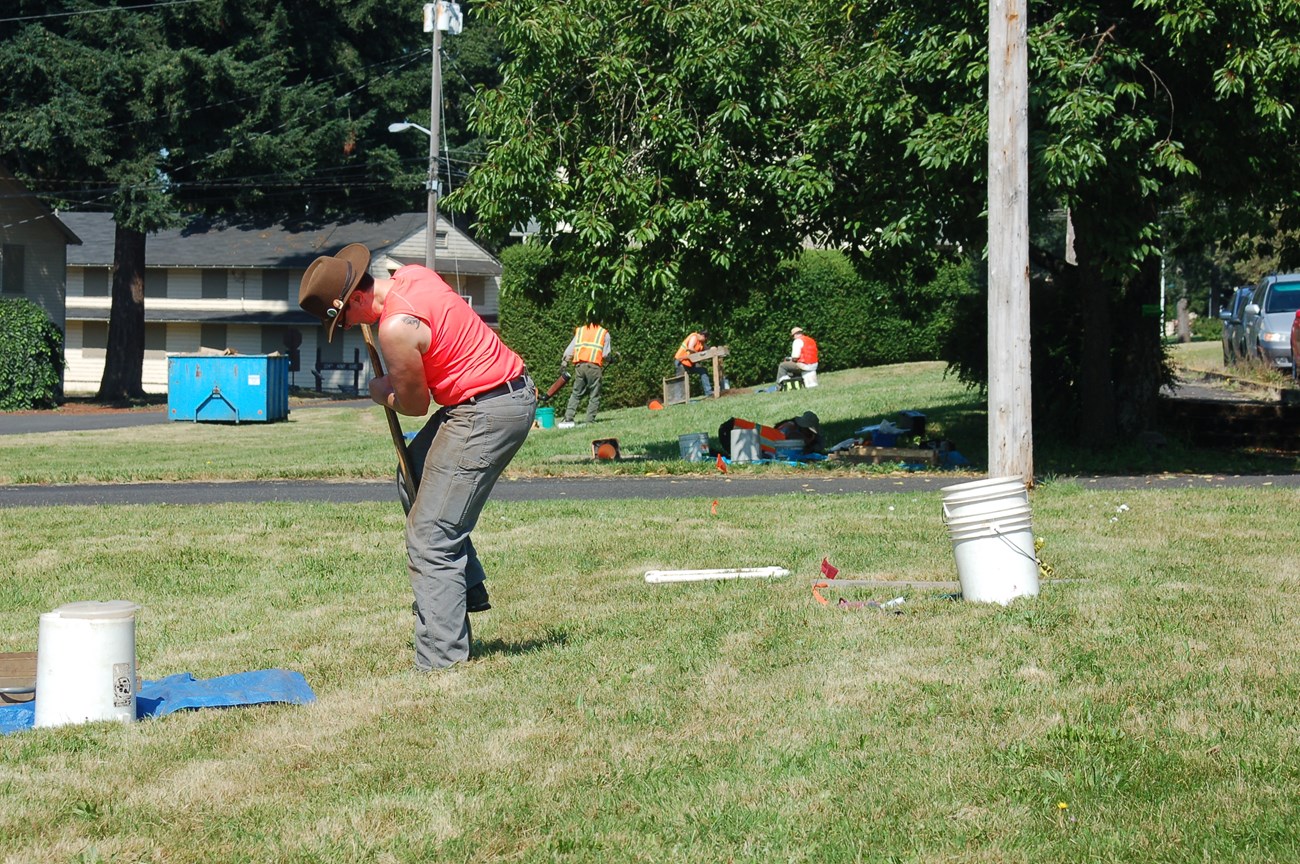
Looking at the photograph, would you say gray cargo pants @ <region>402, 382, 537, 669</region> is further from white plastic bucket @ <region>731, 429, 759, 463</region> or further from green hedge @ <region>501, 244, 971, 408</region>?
green hedge @ <region>501, 244, 971, 408</region>

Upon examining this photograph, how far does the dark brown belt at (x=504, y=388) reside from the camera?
624cm

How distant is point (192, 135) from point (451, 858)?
4065cm

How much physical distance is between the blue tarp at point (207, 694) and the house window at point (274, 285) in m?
49.5

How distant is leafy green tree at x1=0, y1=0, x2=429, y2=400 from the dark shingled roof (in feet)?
8.99

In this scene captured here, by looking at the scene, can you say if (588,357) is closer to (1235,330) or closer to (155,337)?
(1235,330)

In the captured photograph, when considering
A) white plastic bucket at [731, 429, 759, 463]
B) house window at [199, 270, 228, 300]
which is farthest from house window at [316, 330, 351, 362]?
white plastic bucket at [731, 429, 759, 463]

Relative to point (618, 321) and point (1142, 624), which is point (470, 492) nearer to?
point (1142, 624)

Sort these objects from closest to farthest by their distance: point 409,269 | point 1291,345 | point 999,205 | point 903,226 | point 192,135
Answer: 1. point 409,269
2. point 999,205
3. point 903,226
4. point 1291,345
5. point 192,135

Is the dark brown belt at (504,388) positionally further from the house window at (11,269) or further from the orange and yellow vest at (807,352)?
the house window at (11,269)

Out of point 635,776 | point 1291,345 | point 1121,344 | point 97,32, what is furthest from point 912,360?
point 635,776

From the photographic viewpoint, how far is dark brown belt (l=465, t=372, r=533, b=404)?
6.24m

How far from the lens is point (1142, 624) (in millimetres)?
6691

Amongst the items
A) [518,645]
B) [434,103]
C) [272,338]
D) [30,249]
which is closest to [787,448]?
[518,645]

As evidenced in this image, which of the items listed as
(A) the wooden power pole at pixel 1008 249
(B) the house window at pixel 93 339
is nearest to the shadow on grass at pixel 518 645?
(A) the wooden power pole at pixel 1008 249
